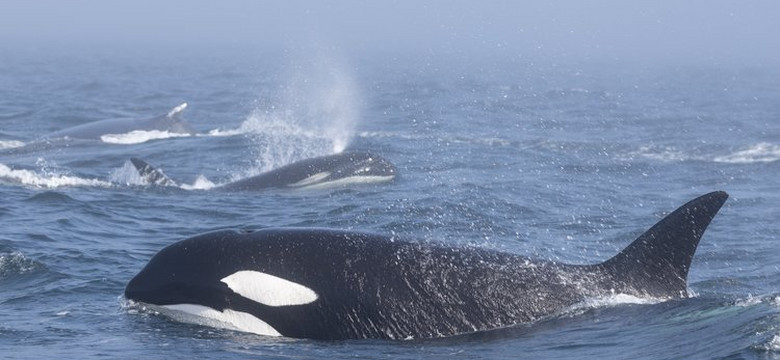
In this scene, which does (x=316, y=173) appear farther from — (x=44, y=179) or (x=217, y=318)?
(x=217, y=318)

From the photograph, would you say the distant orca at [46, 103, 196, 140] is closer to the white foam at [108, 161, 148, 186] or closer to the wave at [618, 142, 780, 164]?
the white foam at [108, 161, 148, 186]

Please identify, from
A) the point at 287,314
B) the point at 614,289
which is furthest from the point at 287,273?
the point at 614,289

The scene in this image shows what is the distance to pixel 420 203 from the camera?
19.8 meters

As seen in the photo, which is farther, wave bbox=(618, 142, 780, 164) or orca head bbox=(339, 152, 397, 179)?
wave bbox=(618, 142, 780, 164)

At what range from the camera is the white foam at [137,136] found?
30114 mm

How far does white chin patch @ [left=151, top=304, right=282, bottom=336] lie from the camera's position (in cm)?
1044

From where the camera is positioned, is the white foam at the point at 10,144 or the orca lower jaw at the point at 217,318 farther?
the white foam at the point at 10,144

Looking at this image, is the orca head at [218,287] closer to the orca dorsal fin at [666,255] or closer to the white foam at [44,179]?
the orca dorsal fin at [666,255]

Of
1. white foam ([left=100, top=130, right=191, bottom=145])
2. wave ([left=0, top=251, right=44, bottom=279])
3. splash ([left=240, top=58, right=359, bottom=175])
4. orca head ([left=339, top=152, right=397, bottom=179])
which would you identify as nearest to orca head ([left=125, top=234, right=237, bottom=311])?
wave ([left=0, top=251, right=44, bottom=279])

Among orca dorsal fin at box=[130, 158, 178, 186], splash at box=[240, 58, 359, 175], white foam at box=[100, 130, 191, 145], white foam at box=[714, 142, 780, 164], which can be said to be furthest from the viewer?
splash at box=[240, 58, 359, 175]

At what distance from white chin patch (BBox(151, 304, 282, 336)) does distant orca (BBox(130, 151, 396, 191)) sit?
35.8ft

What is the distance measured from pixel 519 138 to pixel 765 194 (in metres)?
11.4

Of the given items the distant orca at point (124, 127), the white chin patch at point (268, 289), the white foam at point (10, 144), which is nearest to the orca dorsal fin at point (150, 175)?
the white foam at point (10, 144)

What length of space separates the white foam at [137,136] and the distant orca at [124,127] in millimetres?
145
